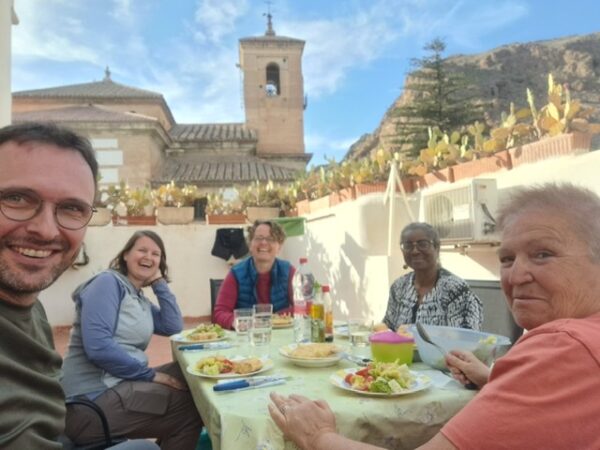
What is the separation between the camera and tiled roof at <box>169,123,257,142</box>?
54.3 ft

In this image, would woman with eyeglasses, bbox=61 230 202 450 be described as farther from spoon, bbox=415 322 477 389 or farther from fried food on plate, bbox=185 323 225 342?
spoon, bbox=415 322 477 389

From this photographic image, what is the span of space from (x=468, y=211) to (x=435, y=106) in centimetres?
1898

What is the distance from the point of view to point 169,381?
2.18m

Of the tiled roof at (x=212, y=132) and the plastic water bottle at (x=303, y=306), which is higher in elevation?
the tiled roof at (x=212, y=132)

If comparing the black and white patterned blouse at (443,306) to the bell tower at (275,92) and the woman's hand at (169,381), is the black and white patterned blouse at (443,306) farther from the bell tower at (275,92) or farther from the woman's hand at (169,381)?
the bell tower at (275,92)

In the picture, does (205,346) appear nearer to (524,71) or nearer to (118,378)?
(118,378)

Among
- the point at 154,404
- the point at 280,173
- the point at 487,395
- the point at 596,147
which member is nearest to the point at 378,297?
the point at 596,147

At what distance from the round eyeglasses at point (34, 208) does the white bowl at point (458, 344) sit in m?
1.20

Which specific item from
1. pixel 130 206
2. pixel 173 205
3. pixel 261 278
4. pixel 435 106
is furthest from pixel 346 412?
pixel 435 106

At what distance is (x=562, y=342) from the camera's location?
29.4 inches

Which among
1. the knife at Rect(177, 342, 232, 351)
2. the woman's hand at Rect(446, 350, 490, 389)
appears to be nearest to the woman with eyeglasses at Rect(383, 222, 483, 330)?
the woman's hand at Rect(446, 350, 490, 389)

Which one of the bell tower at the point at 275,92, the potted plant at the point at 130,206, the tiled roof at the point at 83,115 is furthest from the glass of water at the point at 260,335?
the bell tower at the point at 275,92

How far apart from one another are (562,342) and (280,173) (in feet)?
42.6

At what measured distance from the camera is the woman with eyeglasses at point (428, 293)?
7.04 ft
